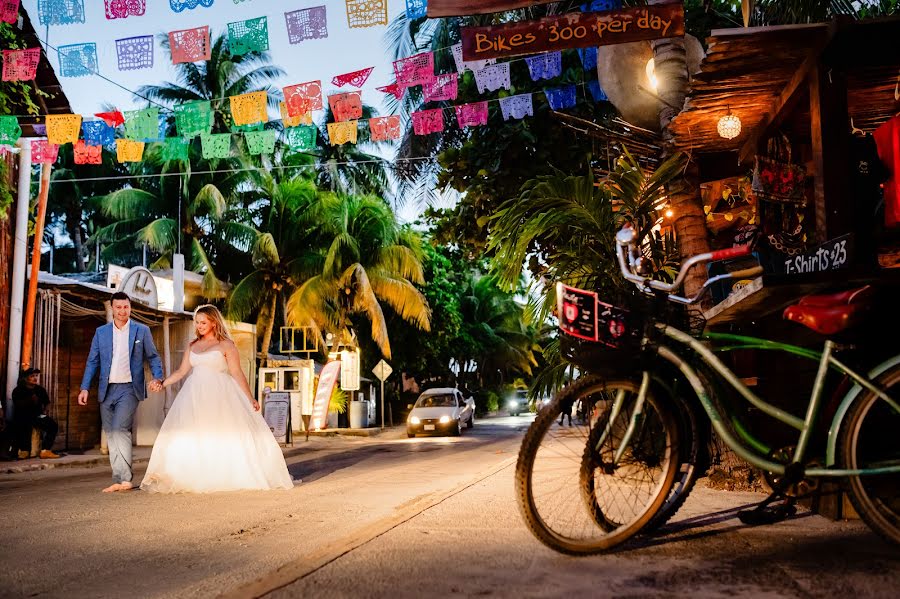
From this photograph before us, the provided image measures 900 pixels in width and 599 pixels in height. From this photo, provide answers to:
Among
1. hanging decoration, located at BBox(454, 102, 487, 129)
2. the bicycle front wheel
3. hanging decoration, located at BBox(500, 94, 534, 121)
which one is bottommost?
the bicycle front wheel

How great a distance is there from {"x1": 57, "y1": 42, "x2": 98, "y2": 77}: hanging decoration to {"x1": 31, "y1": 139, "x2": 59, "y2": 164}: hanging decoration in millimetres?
3060

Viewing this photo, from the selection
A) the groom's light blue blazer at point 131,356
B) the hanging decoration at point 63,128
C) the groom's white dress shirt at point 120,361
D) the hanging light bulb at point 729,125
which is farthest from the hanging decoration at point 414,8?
the hanging decoration at point 63,128

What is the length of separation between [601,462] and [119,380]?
5.43 metres

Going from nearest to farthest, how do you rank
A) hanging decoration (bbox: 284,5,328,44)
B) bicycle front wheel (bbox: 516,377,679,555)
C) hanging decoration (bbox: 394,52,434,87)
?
bicycle front wheel (bbox: 516,377,679,555) < hanging decoration (bbox: 284,5,328,44) < hanging decoration (bbox: 394,52,434,87)

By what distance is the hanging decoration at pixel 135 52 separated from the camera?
12.4m

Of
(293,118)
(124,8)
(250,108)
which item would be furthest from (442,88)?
(124,8)

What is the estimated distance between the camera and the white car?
2405cm

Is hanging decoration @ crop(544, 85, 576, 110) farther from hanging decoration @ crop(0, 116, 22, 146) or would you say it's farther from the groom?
hanging decoration @ crop(0, 116, 22, 146)

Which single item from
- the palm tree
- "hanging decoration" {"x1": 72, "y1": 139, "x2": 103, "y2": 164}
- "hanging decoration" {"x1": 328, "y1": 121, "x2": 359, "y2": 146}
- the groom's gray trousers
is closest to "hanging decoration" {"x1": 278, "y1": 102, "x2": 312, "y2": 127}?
"hanging decoration" {"x1": 328, "y1": 121, "x2": 359, "y2": 146}

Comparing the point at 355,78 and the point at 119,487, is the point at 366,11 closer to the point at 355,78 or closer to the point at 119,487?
the point at 355,78

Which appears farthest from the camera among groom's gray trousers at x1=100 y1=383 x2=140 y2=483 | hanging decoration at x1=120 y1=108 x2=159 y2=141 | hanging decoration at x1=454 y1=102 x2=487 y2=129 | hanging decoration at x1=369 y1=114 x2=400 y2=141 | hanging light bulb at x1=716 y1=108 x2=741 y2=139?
hanging decoration at x1=369 y1=114 x2=400 y2=141

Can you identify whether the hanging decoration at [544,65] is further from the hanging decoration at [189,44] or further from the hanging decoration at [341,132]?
the hanging decoration at [189,44]

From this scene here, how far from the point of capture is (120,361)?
7500mm

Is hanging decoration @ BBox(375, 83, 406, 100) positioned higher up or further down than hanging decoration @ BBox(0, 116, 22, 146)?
higher up
